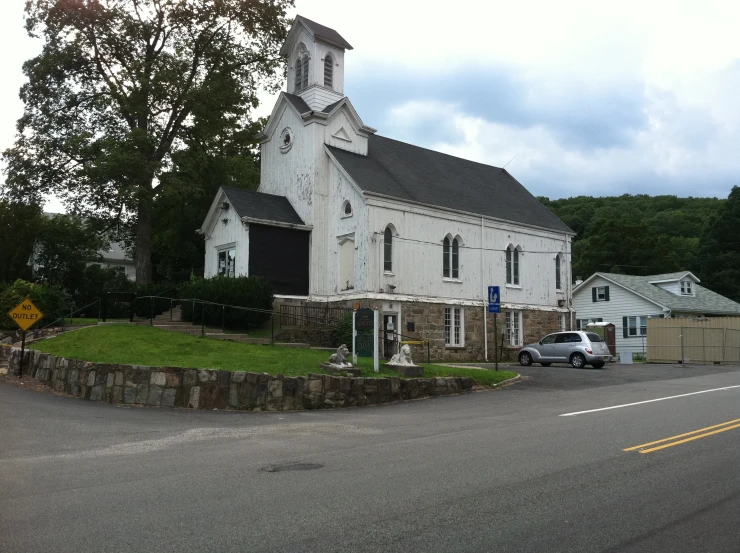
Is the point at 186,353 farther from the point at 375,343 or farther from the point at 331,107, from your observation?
the point at 331,107

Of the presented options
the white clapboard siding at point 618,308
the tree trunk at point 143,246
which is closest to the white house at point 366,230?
the tree trunk at point 143,246

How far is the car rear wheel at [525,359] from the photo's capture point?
99.8 ft

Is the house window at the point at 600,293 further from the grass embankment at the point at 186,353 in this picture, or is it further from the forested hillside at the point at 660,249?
the grass embankment at the point at 186,353

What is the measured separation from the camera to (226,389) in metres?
15.7

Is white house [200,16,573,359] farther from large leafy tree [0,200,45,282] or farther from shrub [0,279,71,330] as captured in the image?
large leafy tree [0,200,45,282]

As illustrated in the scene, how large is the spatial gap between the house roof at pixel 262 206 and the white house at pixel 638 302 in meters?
24.2

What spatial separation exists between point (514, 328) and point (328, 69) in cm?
1621

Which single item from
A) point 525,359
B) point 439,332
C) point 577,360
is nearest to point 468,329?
point 439,332

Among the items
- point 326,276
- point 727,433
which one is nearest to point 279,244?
point 326,276

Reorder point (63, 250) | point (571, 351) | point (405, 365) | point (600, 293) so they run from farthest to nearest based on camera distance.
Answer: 1. point (600, 293)
2. point (63, 250)
3. point (571, 351)
4. point (405, 365)

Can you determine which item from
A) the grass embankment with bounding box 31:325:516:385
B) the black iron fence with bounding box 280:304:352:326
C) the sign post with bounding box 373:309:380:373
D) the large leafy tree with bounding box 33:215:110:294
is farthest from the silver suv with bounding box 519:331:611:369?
the large leafy tree with bounding box 33:215:110:294

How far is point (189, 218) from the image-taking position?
38.9m

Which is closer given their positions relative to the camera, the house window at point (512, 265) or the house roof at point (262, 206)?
the house roof at point (262, 206)

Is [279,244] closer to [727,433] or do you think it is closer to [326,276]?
[326,276]
